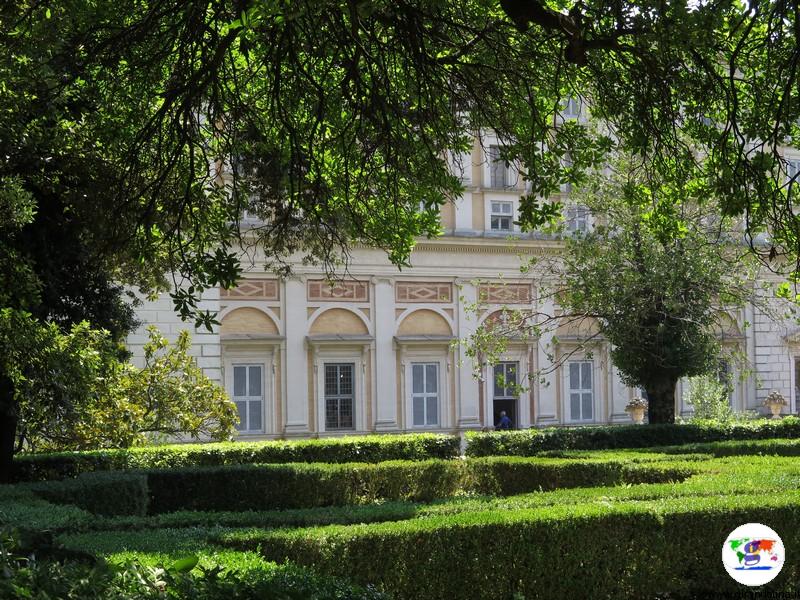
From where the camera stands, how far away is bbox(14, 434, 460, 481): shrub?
612 inches

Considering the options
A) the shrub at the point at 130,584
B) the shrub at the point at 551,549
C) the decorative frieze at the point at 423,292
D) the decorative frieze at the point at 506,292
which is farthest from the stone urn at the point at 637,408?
the shrub at the point at 130,584

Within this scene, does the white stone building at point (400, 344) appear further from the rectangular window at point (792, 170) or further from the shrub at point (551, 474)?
the shrub at point (551, 474)

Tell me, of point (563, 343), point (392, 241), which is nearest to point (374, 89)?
point (392, 241)

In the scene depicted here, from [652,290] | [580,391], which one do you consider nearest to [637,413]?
[580,391]

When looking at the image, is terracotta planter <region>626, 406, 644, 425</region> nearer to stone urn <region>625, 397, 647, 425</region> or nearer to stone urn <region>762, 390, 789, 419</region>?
stone urn <region>625, 397, 647, 425</region>

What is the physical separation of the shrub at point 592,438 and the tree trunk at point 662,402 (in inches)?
29.9

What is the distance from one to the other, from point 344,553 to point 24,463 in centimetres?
902

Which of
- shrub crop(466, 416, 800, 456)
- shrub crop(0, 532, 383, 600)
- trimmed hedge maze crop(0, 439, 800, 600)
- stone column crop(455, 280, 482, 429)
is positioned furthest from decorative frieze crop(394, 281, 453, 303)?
shrub crop(0, 532, 383, 600)

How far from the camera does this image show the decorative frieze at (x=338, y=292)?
29469mm

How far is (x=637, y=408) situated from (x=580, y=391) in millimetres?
1917

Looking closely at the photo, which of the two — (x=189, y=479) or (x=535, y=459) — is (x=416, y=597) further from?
(x=535, y=459)

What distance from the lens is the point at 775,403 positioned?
34.4 metres

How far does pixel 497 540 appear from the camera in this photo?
8.36 meters

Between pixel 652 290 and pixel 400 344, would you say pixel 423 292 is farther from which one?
pixel 652 290
